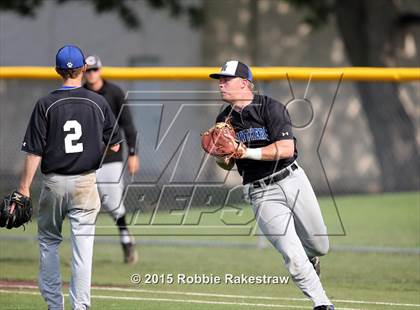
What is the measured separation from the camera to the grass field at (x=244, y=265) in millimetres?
8984

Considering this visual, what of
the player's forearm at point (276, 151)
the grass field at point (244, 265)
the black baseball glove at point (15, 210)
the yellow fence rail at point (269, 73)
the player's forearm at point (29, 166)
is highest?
the player's forearm at point (276, 151)

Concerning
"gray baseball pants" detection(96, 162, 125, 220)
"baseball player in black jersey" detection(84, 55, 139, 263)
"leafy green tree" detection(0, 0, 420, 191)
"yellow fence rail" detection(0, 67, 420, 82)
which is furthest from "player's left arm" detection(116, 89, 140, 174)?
"leafy green tree" detection(0, 0, 420, 191)

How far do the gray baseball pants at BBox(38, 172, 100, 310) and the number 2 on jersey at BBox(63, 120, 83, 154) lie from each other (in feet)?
0.79

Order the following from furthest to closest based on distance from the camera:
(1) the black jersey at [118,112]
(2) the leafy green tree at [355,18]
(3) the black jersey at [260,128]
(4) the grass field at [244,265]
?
(2) the leafy green tree at [355,18] → (1) the black jersey at [118,112] → (4) the grass field at [244,265] → (3) the black jersey at [260,128]

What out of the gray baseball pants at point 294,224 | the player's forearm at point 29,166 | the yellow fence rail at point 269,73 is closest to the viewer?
the gray baseball pants at point 294,224

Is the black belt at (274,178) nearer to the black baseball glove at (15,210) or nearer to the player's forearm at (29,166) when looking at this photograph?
the player's forearm at (29,166)

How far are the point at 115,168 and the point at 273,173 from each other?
13.2 ft

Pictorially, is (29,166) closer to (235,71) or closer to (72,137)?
(72,137)

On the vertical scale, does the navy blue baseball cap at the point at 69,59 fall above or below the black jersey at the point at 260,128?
above

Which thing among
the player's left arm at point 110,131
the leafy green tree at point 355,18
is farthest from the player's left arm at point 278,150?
the leafy green tree at point 355,18

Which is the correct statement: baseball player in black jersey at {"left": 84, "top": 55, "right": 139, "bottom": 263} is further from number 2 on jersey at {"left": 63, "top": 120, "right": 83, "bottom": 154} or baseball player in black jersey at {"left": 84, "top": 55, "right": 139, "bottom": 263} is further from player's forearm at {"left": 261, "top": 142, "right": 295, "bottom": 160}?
player's forearm at {"left": 261, "top": 142, "right": 295, "bottom": 160}

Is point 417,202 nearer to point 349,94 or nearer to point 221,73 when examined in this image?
point 221,73

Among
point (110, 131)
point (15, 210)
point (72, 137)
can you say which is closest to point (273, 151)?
point (110, 131)

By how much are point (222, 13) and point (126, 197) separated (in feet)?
45.0
